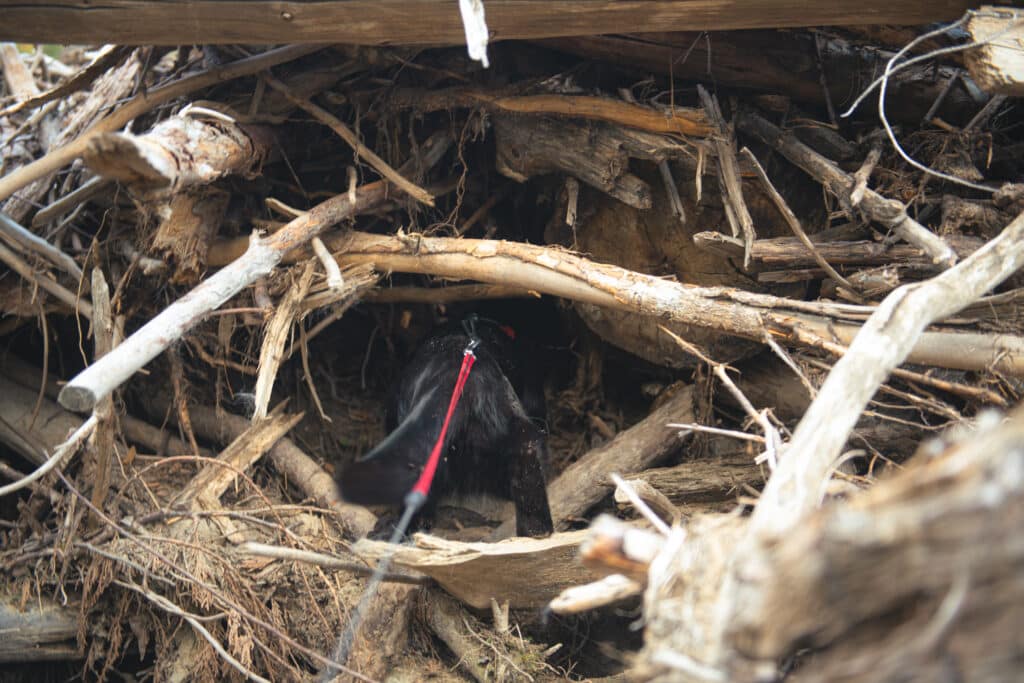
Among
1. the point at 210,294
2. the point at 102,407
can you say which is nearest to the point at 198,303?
the point at 210,294

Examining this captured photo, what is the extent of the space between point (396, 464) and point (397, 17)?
133cm

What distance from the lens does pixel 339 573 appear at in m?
2.83

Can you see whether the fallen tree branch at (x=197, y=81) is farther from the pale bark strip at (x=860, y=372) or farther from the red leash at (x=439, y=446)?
the pale bark strip at (x=860, y=372)

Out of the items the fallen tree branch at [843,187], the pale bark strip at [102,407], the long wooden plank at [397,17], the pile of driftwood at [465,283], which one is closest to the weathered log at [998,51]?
the pile of driftwood at [465,283]

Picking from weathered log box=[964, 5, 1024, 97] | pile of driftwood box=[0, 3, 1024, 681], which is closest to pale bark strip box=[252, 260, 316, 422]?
pile of driftwood box=[0, 3, 1024, 681]

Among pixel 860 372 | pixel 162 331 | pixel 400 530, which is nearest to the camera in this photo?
pixel 860 372

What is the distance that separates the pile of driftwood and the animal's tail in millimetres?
221

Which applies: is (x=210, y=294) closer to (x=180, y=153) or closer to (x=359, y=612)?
(x=180, y=153)

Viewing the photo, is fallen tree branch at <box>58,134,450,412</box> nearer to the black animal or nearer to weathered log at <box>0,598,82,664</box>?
the black animal

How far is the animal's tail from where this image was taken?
221 cm

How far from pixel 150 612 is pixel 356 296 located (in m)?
1.38

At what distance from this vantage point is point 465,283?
11.1ft

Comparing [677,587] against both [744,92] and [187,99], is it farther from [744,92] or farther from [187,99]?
[187,99]

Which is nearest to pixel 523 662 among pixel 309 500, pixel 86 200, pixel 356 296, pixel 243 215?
pixel 309 500
